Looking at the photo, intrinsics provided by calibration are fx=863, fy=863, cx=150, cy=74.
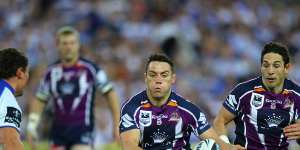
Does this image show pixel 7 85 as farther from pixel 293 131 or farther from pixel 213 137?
pixel 293 131

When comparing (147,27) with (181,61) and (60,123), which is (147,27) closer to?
(181,61)

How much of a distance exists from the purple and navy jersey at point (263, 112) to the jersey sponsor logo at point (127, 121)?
3.94 ft

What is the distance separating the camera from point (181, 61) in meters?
17.1

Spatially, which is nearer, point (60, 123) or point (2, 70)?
point (2, 70)

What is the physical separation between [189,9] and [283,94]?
9.33 meters

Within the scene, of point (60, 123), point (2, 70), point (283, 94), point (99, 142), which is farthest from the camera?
point (99, 142)

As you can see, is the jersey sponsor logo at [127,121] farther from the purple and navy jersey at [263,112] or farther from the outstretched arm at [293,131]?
the outstretched arm at [293,131]

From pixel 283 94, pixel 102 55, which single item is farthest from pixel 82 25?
pixel 283 94

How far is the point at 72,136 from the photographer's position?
1183cm

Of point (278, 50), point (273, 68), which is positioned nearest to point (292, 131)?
point (273, 68)

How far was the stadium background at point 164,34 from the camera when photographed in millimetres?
16500

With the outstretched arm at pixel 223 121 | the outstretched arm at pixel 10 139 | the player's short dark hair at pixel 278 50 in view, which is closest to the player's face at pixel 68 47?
the outstretched arm at pixel 223 121

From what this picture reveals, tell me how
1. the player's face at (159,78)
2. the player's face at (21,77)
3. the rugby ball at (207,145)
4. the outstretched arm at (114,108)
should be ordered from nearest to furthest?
the player's face at (21,77)
the rugby ball at (207,145)
the player's face at (159,78)
the outstretched arm at (114,108)

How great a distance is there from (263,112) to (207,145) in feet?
3.83
